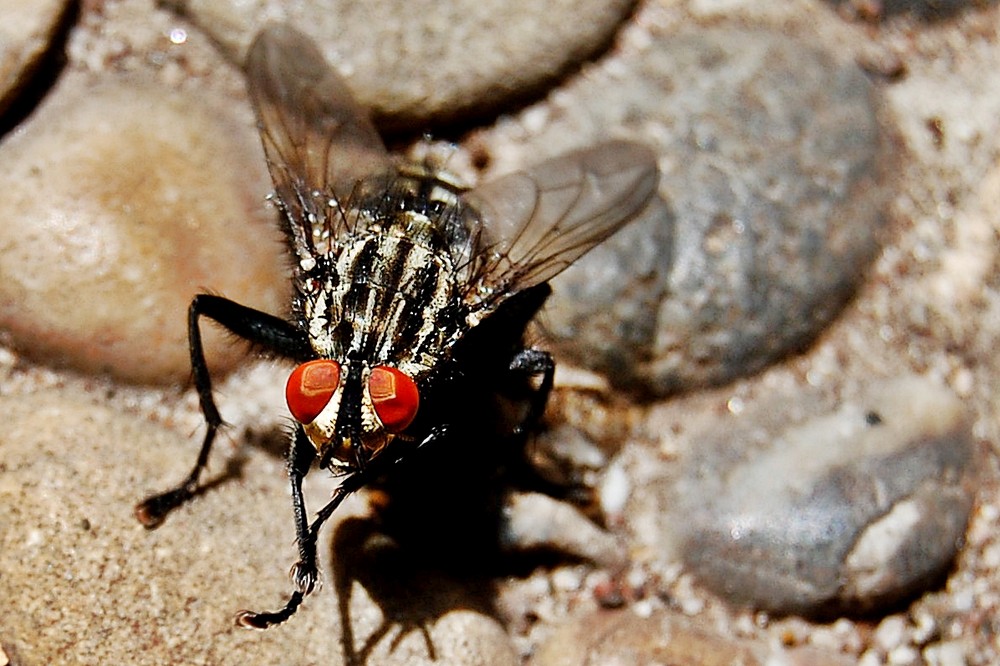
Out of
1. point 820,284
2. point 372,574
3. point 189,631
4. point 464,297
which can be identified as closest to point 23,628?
point 189,631

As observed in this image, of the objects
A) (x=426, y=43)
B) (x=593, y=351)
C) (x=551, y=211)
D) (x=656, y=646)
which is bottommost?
(x=656, y=646)

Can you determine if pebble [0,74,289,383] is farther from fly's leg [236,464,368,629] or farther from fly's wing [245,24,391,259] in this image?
fly's leg [236,464,368,629]

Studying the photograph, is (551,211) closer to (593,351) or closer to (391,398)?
(593,351)

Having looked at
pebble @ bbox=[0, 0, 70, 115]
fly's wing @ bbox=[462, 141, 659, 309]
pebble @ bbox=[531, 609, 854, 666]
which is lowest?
pebble @ bbox=[531, 609, 854, 666]

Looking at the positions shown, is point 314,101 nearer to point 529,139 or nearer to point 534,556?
point 529,139

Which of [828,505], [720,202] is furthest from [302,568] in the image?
[720,202]

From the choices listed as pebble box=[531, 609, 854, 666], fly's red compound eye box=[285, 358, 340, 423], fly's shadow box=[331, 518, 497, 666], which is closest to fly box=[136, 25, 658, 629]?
fly's red compound eye box=[285, 358, 340, 423]
